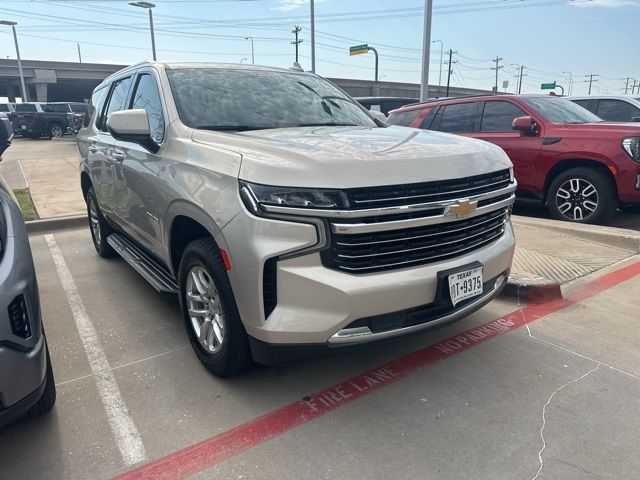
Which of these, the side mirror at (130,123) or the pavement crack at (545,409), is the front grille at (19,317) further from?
the pavement crack at (545,409)

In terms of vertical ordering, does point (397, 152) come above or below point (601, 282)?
above

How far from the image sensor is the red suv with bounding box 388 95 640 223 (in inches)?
240

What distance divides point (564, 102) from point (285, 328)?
22.1ft

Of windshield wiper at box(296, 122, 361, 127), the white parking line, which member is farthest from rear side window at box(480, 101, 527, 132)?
the white parking line

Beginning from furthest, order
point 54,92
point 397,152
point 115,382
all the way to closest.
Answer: point 54,92
point 115,382
point 397,152

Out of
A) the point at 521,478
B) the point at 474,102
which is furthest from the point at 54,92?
the point at 521,478

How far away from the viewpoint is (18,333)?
202 cm

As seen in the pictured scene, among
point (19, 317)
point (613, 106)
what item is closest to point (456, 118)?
point (613, 106)

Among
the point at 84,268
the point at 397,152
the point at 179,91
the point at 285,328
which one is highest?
the point at 179,91

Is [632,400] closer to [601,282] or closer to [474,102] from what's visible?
[601,282]

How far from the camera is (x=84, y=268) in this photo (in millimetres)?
5246

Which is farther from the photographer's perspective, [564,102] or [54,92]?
[54,92]

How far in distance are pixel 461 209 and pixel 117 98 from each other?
3471 millimetres

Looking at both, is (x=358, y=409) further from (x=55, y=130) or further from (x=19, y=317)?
(x=55, y=130)
